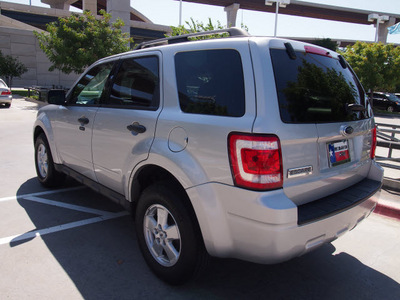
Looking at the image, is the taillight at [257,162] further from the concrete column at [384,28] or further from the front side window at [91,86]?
the concrete column at [384,28]

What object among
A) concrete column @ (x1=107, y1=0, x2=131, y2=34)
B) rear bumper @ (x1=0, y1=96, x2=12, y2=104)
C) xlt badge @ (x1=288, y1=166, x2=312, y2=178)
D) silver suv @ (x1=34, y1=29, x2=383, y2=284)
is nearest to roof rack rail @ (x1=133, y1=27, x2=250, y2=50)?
silver suv @ (x1=34, y1=29, x2=383, y2=284)

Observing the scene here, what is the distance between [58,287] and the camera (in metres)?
2.74

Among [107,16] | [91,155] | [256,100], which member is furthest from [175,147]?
[107,16]

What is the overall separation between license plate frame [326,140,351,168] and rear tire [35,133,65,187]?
378cm

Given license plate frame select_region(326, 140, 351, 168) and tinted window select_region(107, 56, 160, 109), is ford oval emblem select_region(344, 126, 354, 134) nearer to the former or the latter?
license plate frame select_region(326, 140, 351, 168)

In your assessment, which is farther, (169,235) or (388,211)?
(388,211)

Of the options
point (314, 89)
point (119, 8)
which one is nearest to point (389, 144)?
point (314, 89)

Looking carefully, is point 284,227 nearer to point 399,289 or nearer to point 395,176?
point 399,289

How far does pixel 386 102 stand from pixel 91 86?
29.5m

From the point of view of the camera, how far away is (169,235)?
2701 mm

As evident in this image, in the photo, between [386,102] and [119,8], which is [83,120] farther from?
[386,102]

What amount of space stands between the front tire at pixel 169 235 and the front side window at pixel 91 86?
1.52 meters

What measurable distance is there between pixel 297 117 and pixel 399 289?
183 centimetres

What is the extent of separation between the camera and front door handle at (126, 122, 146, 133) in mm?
2883
